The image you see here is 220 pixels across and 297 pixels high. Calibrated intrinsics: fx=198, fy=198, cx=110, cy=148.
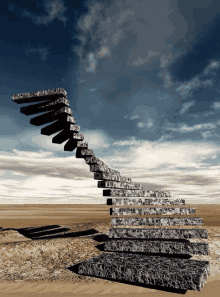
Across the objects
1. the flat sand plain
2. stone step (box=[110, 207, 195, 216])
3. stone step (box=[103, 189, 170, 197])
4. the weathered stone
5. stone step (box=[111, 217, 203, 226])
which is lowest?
the flat sand plain

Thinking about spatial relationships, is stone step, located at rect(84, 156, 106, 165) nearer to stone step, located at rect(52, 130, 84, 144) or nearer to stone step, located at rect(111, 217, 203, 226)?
stone step, located at rect(52, 130, 84, 144)

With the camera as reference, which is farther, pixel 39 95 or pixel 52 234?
pixel 52 234

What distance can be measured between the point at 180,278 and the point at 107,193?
3.53m

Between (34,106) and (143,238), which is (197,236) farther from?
(34,106)

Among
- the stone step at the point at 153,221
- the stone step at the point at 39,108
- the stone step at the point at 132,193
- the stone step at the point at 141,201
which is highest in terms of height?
the stone step at the point at 39,108

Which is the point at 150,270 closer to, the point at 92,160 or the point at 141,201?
the point at 141,201

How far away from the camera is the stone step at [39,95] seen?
775 centimetres

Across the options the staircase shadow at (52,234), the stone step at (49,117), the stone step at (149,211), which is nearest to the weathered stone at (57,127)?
the stone step at (49,117)

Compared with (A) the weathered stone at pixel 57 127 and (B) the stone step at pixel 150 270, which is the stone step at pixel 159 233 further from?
(A) the weathered stone at pixel 57 127

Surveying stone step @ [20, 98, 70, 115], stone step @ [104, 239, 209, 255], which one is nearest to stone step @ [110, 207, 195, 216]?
stone step @ [104, 239, 209, 255]

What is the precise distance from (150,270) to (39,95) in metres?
6.93

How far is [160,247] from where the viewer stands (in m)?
5.59

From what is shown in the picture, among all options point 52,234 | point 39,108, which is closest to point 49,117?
point 39,108

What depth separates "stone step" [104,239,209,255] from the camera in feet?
18.1
